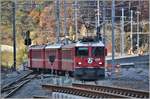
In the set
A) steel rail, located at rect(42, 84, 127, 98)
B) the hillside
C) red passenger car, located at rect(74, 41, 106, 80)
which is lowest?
steel rail, located at rect(42, 84, 127, 98)

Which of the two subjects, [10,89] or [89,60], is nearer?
[10,89]

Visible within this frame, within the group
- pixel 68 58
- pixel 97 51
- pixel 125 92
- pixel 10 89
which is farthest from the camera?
pixel 68 58

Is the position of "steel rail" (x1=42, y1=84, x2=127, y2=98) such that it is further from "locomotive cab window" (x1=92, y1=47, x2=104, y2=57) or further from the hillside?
the hillside

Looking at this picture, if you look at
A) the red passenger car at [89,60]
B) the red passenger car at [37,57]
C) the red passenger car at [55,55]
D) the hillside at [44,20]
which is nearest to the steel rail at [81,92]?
the red passenger car at [89,60]

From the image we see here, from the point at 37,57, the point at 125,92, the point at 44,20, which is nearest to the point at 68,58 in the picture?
the point at 37,57

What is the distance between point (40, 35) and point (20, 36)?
2.59m

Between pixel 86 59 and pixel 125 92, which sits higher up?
pixel 86 59

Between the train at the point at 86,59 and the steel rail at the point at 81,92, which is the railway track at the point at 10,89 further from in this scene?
the train at the point at 86,59

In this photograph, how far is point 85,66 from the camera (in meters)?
31.8

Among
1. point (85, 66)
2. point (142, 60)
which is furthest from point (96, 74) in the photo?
point (142, 60)

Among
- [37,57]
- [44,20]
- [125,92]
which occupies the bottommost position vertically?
[125,92]

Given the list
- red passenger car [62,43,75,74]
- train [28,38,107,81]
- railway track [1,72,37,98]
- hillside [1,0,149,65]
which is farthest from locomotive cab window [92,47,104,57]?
hillside [1,0,149,65]

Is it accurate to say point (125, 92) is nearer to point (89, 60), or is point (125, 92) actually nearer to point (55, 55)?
point (89, 60)

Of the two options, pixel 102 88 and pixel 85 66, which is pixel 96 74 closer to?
pixel 85 66
